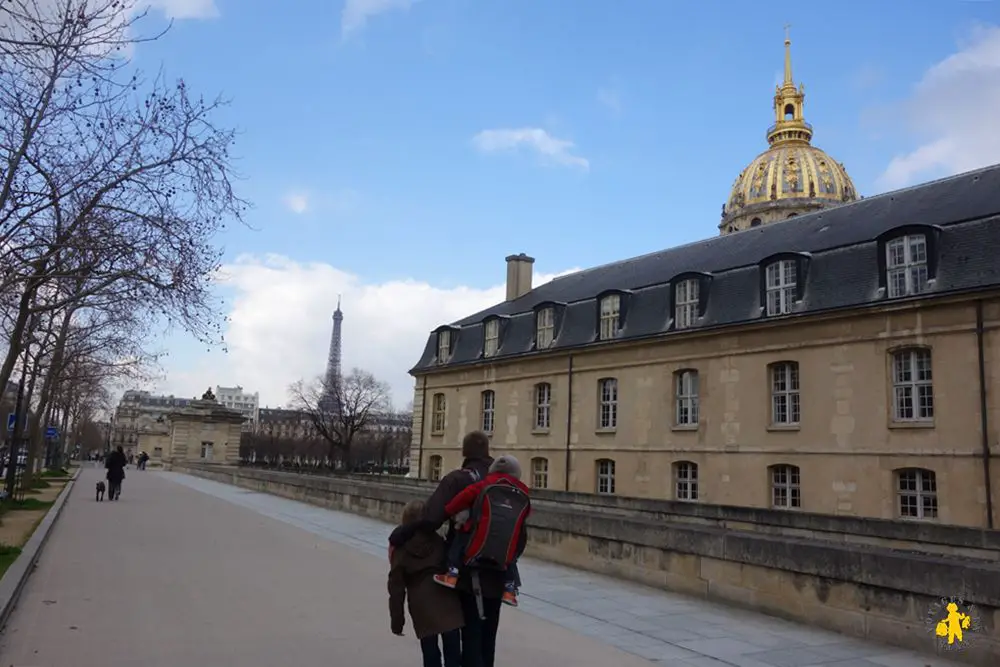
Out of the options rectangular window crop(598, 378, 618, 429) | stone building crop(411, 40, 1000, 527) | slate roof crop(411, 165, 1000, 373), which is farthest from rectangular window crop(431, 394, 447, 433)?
rectangular window crop(598, 378, 618, 429)

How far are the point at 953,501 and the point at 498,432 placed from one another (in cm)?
2065

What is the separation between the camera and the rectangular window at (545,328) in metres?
34.8

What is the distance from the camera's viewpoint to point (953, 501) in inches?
794

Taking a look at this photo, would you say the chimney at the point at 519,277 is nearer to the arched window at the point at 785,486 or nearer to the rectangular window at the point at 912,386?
the arched window at the point at 785,486

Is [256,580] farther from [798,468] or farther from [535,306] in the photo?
[535,306]

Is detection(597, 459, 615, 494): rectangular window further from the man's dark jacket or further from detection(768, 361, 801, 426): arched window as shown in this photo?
the man's dark jacket

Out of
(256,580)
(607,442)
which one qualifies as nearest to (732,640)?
(256,580)

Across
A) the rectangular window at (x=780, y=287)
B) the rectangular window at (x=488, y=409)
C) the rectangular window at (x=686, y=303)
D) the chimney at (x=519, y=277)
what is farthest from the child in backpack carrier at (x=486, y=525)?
the chimney at (x=519, y=277)

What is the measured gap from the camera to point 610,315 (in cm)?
3169

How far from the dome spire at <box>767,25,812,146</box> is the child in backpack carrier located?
10348 cm

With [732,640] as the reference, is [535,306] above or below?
above

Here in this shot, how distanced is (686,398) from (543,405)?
819 cm

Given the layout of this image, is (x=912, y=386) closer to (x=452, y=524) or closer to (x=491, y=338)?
(x=452, y=524)

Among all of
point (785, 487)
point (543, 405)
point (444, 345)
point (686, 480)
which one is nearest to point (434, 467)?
point (444, 345)
